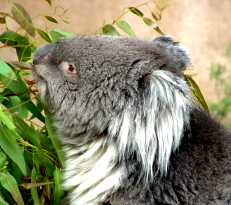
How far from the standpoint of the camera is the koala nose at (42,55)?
10.5 feet

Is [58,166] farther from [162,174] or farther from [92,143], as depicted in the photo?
[162,174]

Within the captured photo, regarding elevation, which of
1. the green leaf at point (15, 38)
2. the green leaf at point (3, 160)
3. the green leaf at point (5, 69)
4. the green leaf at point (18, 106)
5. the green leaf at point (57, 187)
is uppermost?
the green leaf at point (15, 38)

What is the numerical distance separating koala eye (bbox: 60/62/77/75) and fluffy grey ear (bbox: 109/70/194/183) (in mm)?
297

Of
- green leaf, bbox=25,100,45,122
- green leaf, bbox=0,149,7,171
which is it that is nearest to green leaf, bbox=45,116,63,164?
green leaf, bbox=25,100,45,122

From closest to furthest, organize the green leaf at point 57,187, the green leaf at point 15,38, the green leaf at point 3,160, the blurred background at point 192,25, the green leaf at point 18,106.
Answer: the green leaf at point 3,160
the green leaf at point 57,187
the green leaf at point 18,106
the green leaf at point 15,38
the blurred background at point 192,25

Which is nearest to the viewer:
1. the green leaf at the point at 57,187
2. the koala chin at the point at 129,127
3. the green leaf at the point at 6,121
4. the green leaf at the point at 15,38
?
the green leaf at the point at 6,121

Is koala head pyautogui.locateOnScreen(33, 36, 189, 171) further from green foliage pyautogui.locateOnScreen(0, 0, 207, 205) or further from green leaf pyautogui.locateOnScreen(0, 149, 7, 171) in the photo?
green leaf pyautogui.locateOnScreen(0, 149, 7, 171)

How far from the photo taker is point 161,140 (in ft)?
9.62

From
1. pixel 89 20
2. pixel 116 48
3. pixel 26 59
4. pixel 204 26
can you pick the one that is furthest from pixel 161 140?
pixel 204 26

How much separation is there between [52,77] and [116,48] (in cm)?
29

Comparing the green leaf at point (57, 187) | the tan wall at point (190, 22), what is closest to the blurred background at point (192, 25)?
the tan wall at point (190, 22)

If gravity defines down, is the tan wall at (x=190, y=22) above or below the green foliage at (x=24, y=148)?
below

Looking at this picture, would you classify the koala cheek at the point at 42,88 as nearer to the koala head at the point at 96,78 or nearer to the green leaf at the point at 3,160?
the koala head at the point at 96,78

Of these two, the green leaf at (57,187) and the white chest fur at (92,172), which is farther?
the green leaf at (57,187)
